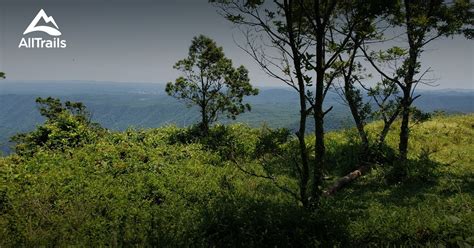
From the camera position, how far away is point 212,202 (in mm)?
10648

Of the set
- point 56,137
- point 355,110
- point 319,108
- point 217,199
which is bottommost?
point 217,199

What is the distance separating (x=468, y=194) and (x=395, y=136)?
1238 centimetres

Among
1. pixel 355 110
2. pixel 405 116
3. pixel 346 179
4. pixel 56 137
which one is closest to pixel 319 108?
pixel 346 179

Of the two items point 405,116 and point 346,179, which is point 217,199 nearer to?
point 346,179

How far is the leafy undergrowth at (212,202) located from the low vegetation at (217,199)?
1.4 inches

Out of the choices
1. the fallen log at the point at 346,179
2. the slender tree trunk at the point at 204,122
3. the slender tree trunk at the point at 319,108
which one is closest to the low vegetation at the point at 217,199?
the fallen log at the point at 346,179

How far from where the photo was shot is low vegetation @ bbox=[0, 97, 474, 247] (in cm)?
779

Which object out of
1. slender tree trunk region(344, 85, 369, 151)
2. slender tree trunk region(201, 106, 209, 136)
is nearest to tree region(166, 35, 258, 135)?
slender tree trunk region(201, 106, 209, 136)

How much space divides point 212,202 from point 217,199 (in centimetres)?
34

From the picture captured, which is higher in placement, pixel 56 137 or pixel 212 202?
pixel 56 137

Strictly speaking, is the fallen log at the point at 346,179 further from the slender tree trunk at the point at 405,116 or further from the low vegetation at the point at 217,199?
the slender tree trunk at the point at 405,116

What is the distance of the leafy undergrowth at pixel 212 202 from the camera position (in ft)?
25.5

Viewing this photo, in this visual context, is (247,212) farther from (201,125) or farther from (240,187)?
(201,125)

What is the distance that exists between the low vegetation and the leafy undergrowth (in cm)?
4
